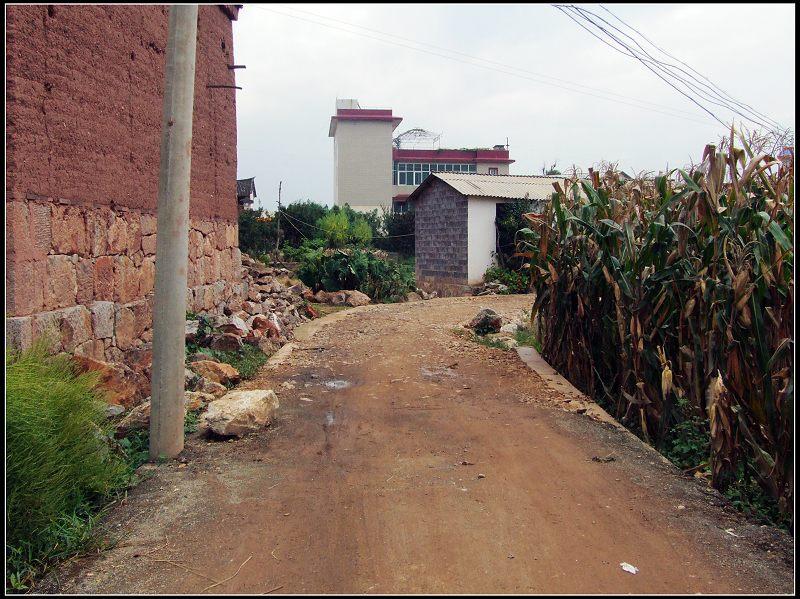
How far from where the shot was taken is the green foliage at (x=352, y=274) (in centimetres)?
1958

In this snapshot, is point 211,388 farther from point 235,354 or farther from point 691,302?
point 691,302

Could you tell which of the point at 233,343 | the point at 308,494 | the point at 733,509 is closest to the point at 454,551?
the point at 308,494

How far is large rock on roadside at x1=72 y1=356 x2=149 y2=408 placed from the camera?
6.20 metres

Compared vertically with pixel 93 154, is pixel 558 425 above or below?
below

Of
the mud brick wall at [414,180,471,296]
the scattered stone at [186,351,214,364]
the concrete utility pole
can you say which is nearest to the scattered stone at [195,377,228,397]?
the scattered stone at [186,351,214,364]

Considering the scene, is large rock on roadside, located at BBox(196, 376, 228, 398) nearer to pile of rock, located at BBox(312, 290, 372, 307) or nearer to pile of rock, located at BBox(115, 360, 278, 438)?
pile of rock, located at BBox(115, 360, 278, 438)

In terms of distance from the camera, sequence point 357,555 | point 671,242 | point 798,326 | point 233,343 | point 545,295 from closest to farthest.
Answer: point 357,555
point 798,326
point 671,242
point 545,295
point 233,343

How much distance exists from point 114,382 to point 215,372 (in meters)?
1.41

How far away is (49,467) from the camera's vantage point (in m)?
3.96

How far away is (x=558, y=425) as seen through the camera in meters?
6.35

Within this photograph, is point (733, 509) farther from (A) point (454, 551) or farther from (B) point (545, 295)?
(B) point (545, 295)

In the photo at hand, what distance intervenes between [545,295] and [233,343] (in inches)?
157

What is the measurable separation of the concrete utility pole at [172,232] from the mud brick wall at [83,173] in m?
1.30

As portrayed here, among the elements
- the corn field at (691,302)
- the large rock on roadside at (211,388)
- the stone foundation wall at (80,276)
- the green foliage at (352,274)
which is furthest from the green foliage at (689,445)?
the green foliage at (352,274)
